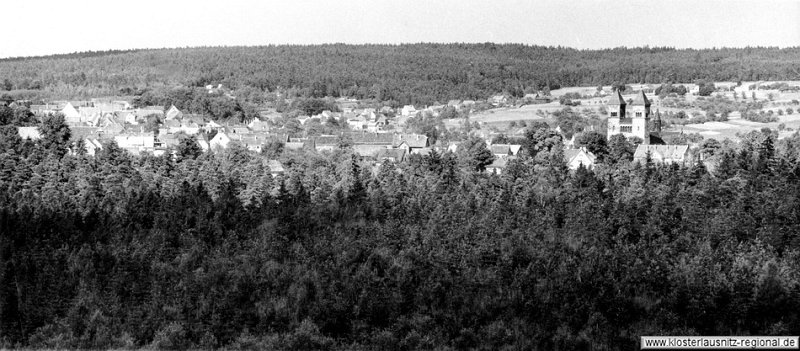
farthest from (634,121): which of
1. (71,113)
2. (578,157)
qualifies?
(71,113)

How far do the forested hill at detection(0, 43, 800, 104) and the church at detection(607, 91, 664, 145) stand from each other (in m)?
44.4

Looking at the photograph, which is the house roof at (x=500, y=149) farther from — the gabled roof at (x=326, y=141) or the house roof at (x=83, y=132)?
the house roof at (x=83, y=132)

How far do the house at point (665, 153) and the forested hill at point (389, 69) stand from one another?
182 ft

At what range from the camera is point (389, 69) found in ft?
449

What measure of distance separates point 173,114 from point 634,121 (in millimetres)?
42616

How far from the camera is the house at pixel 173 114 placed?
86806 mm

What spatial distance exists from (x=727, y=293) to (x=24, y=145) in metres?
38.0

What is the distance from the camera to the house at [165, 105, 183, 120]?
8681 cm

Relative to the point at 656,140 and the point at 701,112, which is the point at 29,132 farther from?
the point at 701,112

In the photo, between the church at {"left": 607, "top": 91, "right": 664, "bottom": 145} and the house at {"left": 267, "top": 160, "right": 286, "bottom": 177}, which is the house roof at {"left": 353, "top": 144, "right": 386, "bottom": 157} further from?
the church at {"left": 607, "top": 91, "right": 664, "bottom": 145}

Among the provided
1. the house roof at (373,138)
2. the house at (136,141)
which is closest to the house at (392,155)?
the house roof at (373,138)

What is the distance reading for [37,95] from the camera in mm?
109250

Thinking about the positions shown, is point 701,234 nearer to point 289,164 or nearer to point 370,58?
point 289,164

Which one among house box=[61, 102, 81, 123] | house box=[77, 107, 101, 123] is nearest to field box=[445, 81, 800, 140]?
house box=[77, 107, 101, 123]
